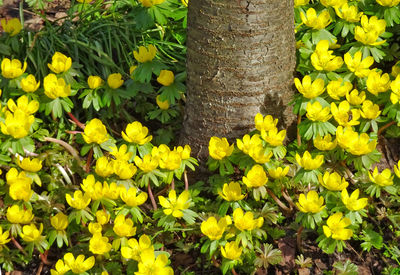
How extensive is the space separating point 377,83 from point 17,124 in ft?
5.52

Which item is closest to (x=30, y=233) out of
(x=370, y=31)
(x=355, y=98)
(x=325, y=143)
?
(x=325, y=143)

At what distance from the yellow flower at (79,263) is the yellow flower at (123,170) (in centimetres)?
38

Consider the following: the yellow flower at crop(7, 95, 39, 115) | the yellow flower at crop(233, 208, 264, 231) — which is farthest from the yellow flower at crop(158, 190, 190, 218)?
the yellow flower at crop(7, 95, 39, 115)

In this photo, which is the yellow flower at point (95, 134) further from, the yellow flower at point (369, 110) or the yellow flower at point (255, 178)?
the yellow flower at point (369, 110)

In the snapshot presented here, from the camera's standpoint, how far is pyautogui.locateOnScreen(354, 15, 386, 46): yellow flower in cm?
319

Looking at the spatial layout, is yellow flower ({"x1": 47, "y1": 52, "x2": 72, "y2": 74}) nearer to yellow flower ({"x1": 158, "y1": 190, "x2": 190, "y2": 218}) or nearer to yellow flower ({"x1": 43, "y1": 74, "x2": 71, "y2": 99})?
yellow flower ({"x1": 43, "y1": 74, "x2": 71, "y2": 99})

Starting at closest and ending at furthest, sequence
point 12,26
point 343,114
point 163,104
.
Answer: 1. point 343,114
2. point 163,104
3. point 12,26

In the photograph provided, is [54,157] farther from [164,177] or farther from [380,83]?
[380,83]

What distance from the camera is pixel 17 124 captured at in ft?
9.66

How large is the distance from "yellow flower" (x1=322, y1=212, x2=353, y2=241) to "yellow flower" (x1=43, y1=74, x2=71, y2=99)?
139 cm

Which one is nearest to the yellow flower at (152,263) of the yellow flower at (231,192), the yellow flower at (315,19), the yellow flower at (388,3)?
the yellow flower at (231,192)

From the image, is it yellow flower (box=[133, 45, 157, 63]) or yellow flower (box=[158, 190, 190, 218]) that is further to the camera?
yellow flower (box=[133, 45, 157, 63])

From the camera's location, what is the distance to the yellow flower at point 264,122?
2900mm

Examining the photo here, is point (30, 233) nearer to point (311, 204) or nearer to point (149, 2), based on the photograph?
point (311, 204)
